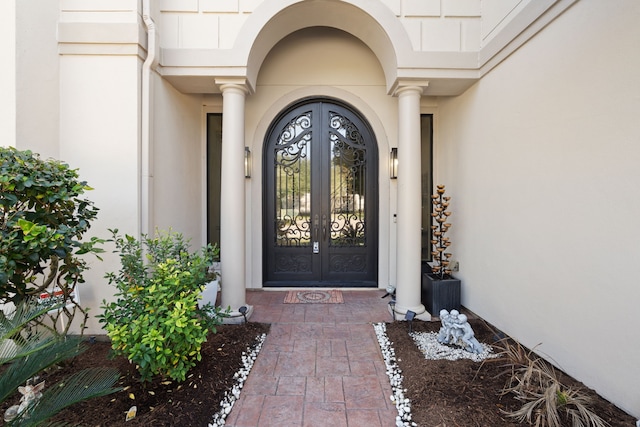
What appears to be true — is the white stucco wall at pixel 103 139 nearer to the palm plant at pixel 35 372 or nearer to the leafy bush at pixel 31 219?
the leafy bush at pixel 31 219

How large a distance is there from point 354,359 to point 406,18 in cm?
403

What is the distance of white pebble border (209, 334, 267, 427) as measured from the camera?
223cm

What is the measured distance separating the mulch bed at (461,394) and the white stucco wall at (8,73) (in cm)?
425

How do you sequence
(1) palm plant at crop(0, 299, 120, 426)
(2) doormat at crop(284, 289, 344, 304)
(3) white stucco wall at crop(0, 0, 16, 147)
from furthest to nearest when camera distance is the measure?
(2) doormat at crop(284, 289, 344, 304) → (3) white stucco wall at crop(0, 0, 16, 147) → (1) palm plant at crop(0, 299, 120, 426)

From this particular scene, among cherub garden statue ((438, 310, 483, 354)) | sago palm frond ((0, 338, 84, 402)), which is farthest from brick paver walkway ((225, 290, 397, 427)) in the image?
sago palm frond ((0, 338, 84, 402))

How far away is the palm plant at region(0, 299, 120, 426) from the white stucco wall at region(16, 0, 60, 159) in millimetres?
2173

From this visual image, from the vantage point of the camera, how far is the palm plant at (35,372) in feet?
4.78

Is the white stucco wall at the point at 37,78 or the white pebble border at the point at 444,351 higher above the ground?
the white stucco wall at the point at 37,78

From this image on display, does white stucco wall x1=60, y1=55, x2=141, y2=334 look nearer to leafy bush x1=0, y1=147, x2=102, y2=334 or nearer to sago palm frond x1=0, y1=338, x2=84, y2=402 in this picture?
leafy bush x1=0, y1=147, x2=102, y2=334

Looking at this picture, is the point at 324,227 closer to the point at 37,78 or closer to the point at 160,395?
the point at 160,395

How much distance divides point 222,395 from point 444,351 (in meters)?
2.18

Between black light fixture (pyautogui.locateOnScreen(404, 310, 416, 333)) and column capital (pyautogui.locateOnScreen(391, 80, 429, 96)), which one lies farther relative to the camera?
column capital (pyautogui.locateOnScreen(391, 80, 429, 96))

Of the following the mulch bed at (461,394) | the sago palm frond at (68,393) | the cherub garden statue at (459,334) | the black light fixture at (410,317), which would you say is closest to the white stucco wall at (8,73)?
the sago palm frond at (68,393)

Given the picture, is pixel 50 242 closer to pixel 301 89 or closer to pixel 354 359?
pixel 354 359
